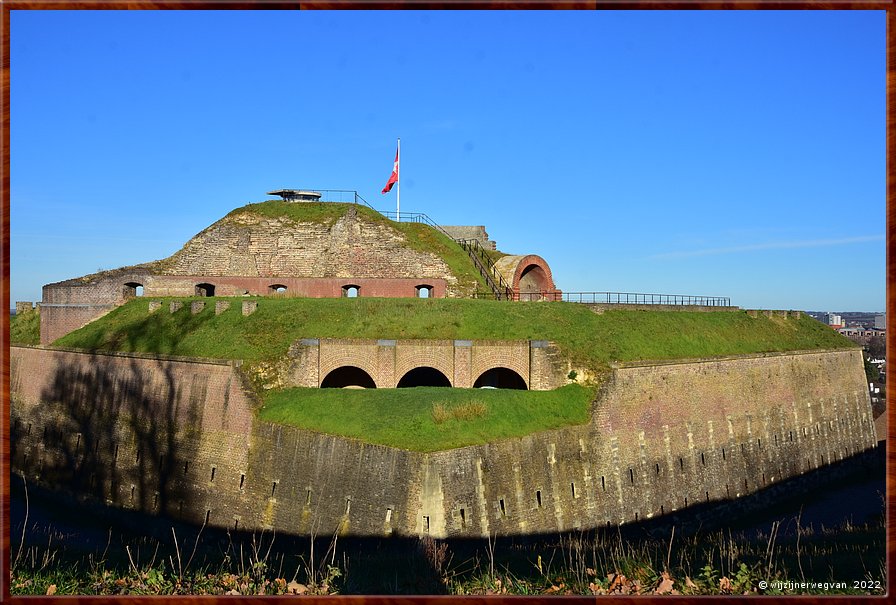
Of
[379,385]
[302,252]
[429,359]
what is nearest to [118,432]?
[379,385]

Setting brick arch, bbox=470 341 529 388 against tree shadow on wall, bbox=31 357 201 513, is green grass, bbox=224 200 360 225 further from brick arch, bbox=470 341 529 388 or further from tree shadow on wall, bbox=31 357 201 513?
brick arch, bbox=470 341 529 388

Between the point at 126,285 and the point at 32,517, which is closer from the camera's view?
the point at 32,517

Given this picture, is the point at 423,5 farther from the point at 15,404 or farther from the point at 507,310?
the point at 15,404

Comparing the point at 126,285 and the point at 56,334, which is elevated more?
the point at 126,285

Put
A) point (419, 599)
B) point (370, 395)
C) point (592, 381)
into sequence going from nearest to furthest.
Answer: point (419, 599), point (370, 395), point (592, 381)

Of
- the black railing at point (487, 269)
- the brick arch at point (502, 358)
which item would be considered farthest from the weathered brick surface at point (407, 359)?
the black railing at point (487, 269)

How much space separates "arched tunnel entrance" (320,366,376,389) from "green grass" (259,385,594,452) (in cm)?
305

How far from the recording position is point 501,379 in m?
27.3

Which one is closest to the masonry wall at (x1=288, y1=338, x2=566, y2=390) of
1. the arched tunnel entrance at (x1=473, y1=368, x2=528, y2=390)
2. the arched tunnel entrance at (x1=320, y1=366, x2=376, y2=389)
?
the arched tunnel entrance at (x1=320, y1=366, x2=376, y2=389)

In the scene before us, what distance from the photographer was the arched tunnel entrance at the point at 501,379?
27.1 metres

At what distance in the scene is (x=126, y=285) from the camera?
33719 millimetres

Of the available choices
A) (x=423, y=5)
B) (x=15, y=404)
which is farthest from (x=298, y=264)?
(x=423, y=5)

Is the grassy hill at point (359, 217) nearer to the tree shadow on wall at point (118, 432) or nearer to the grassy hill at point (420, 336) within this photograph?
the grassy hill at point (420, 336)

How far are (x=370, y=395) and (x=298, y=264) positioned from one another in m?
14.0
